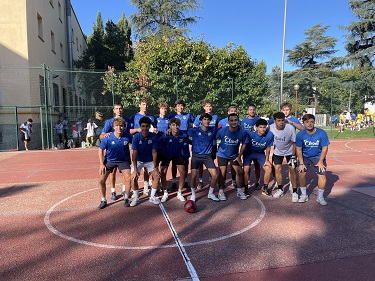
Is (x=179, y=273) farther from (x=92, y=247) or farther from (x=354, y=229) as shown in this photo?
(x=354, y=229)

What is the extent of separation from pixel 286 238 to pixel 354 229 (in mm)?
1144

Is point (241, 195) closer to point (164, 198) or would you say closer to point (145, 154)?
point (164, 198)

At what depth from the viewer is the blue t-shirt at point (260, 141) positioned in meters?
5.90

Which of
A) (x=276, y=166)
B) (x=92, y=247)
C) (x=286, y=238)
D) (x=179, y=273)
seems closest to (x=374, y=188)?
(x=276, y=166)

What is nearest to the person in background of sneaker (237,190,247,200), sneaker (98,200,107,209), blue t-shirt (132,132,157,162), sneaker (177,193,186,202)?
sneaker (98,200,107,209)

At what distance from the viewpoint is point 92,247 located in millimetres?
3740

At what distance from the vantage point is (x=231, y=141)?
18.5 feet

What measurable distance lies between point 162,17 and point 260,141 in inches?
932

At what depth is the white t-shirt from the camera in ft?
18.9

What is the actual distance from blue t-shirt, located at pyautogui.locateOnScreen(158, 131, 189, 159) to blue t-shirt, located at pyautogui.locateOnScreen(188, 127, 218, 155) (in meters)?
0.27

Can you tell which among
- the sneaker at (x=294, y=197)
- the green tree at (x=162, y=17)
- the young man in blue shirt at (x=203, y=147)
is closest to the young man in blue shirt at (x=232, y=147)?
the young man in blue shirt at (x=203, y=147)

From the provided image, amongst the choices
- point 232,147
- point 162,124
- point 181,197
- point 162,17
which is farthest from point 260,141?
point 162,17

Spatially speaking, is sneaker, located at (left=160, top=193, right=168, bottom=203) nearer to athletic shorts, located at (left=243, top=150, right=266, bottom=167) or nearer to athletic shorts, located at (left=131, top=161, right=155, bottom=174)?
athletic shorts, located at (left=131, top=161, right=155, bottom=174)

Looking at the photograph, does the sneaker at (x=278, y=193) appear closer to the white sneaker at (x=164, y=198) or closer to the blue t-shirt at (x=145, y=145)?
the white sneaker at (x=164, y=198)
